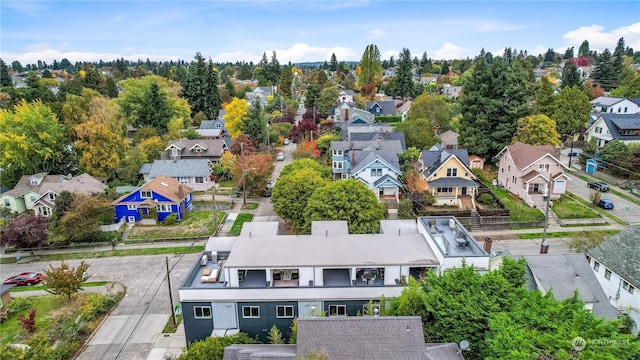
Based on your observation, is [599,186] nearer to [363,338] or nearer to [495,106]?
[495,106]

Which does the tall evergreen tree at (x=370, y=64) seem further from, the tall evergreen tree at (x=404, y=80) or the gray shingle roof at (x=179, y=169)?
the gray shingle roof at (x=179, y=169)

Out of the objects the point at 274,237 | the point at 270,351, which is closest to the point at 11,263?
the point at 274,237

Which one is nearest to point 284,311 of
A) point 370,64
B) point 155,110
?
point 155,110

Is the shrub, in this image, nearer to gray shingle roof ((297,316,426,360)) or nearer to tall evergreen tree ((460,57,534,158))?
gray shingle roof ((297,316,426,360))

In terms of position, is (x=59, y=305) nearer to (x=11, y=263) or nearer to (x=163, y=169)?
(x=11, y=263)

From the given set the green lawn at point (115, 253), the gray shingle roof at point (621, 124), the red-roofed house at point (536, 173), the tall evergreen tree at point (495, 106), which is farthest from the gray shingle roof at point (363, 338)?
the gray shingle roof at point (621, 124)

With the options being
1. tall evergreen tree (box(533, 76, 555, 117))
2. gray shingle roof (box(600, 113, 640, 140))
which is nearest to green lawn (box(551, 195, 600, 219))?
gray shingle roof (box(600, 113, 640, 140))
